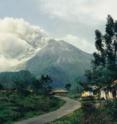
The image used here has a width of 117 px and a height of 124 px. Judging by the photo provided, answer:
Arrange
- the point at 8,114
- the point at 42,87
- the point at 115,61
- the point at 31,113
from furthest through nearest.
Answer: the point at 42,87 < the point at 115,61 < the point at 31,113 < the point at 8,114

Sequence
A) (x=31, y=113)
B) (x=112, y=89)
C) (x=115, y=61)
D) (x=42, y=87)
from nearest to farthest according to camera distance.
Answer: (x=31, y=113) → (x=112, y=89) → (x=115, y=61) → (x=42, y=87)

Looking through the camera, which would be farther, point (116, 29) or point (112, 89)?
point (116, 29)

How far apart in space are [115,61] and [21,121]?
4606 centimetres

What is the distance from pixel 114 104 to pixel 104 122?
53.9 feet

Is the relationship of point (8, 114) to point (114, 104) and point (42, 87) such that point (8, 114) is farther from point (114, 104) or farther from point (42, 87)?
point (42, 87)

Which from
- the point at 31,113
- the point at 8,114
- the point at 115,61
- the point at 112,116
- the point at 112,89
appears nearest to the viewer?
the point at 112,116

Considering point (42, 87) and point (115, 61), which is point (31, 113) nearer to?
point (115, 61)

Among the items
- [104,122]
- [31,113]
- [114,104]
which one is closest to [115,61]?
[31,113]

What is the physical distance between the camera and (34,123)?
2709 inches

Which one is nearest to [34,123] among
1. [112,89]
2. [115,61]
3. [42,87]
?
[112,89]

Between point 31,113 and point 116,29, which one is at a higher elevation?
point 116,29

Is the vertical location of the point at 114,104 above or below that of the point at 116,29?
below

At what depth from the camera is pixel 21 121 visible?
72.6 metres

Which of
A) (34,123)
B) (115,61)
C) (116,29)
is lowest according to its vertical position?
(34,123)
